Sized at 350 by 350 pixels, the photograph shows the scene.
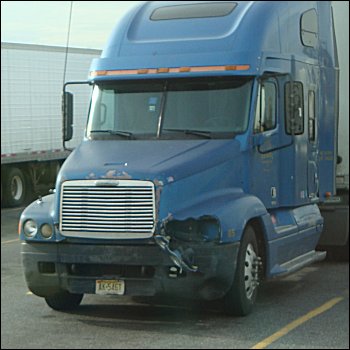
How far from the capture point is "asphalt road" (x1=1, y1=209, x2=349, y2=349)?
6.03ft

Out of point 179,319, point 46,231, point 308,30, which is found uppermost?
point 308,30

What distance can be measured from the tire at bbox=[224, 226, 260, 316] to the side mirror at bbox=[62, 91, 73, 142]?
276mm

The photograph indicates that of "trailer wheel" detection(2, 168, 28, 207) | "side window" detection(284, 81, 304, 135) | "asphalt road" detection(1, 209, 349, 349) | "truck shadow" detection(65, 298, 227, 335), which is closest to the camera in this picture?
"side window" detection(284, 81, 304, 135)

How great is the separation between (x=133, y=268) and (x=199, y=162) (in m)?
0.18

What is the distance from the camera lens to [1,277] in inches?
95.7

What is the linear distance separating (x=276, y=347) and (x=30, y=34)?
7084 mm

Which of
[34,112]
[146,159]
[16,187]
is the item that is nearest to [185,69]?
[146,159]

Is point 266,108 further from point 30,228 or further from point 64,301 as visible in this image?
point 64,301

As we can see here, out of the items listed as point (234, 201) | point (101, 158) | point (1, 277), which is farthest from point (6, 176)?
point (1, 277)

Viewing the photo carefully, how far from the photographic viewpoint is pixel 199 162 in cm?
140

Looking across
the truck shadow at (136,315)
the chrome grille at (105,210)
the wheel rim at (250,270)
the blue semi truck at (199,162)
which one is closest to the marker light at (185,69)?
the blue semi truck at (199,162)

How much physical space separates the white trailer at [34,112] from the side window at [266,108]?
0.82 feet

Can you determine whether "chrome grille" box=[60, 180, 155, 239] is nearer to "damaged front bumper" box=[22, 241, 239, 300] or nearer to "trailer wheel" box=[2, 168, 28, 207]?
"damaged front bumper" box=[22, 241, 239, 300]

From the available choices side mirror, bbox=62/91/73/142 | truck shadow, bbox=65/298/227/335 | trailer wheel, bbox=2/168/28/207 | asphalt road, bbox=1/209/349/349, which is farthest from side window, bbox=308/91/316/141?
truck shadow, bbox=65/298/227/335
